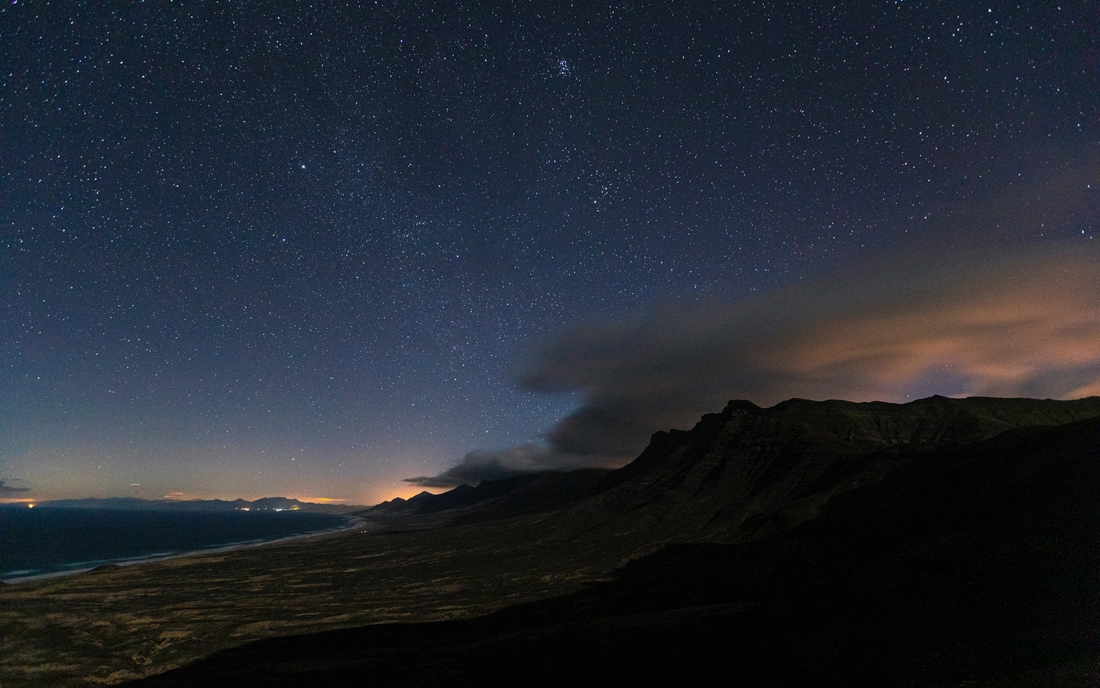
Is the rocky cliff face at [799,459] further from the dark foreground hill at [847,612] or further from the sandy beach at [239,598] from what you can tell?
the sandy beach at [239,598]

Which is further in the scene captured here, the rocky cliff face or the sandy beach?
the rocky cliff face

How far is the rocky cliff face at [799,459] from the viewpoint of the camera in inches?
5069

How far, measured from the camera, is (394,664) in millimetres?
45406

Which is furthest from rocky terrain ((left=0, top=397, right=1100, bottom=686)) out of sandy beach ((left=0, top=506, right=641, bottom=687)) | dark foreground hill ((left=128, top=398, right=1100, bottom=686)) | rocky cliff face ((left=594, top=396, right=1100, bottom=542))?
rocky cliff face ((left=594, top=396, right=1100, bottom=542))

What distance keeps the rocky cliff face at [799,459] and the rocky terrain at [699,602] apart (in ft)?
6.77

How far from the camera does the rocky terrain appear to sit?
29375 millimetres

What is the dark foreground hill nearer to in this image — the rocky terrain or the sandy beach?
the rocky terrain

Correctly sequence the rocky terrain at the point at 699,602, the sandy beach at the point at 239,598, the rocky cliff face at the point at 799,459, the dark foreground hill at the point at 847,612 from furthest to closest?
1. the rocky cliff face at the point at 799,459
2. the sandy beach at the point at 239,598
3. the rocky terrain at the point at 699,602
4. the dark foreground hill at the point at 847,612

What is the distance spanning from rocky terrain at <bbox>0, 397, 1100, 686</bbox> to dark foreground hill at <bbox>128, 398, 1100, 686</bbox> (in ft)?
0.80

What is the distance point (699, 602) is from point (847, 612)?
21024 millimetres

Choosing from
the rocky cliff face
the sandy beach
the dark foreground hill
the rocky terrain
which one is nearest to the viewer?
the dark foreground hill

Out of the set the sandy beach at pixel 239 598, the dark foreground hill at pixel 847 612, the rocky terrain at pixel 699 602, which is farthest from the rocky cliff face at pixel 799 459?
the sandy beach at pixel 239 598

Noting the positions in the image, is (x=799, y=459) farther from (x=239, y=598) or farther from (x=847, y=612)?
(x=239, y=598)

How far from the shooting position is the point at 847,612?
3756 cm
